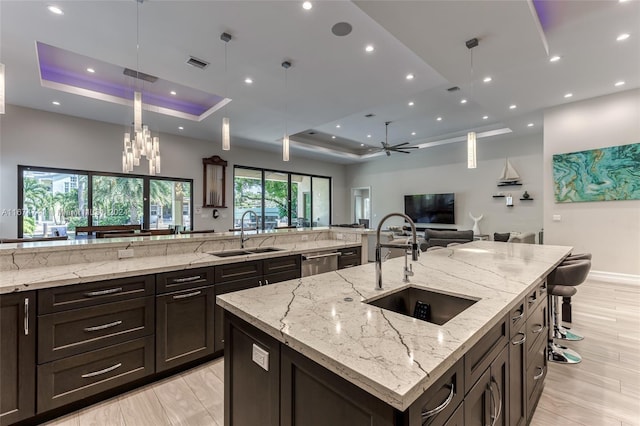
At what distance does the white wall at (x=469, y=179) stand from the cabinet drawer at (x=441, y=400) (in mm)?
8087

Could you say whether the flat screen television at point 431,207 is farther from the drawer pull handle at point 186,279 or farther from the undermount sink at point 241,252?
the drawer pull handle at point 186,279

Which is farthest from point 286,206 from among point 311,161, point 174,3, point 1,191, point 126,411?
point 126,411

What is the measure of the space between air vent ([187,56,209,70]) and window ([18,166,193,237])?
394 centimetres

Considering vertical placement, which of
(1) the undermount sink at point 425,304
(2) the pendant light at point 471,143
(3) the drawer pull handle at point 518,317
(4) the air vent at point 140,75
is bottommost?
(3) the drawer pull handle at point 518,317

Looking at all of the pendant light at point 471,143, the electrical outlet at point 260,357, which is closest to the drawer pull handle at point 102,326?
the electrical outlet at point 260,357

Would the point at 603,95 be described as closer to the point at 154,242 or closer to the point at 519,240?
the point at 519,240

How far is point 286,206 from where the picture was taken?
31.1 feet

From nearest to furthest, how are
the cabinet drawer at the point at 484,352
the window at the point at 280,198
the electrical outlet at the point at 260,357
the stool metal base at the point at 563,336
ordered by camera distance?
the cabinet drawer at the point at 484,352, the electrical outlet at the point at 260,357, the stool metal base at the point at 563,336, the window at the point at 280,198

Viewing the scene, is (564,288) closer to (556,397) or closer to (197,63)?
(556,397)

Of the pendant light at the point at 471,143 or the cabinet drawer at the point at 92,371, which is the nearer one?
the cabinet drawer at the point at 92,371

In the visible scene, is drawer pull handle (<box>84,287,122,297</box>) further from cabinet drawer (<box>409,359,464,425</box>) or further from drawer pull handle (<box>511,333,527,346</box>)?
drawer pull handle (<box>511,333,527,346</box>)

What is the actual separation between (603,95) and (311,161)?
7519 millimetres

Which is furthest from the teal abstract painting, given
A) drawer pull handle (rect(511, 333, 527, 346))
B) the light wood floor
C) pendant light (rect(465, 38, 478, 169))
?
drawer pull handle (rect(511, 333, 527, 346))

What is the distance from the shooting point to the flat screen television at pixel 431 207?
8664 mm
